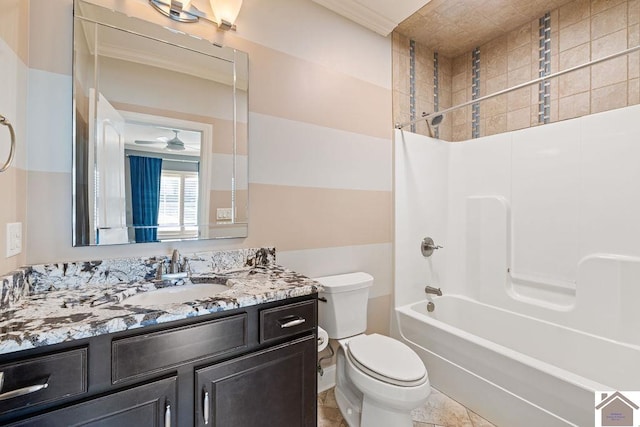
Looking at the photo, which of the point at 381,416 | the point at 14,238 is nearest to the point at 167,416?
the point at 14,238

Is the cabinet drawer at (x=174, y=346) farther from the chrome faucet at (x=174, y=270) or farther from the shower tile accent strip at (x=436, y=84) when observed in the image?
the shower tile accent strip at (x=436, y=84)

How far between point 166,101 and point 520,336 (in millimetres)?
2723

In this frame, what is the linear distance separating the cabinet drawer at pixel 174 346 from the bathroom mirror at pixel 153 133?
2.00ft

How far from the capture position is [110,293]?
110 centimetres

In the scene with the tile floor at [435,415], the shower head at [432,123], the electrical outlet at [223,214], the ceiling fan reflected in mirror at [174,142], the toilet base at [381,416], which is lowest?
the tile floor at [435,415]

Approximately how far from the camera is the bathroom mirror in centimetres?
124

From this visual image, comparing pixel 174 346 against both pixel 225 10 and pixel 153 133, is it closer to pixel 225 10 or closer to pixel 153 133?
pixel 153 133

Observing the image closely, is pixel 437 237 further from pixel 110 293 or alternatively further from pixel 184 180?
pixel 110 293

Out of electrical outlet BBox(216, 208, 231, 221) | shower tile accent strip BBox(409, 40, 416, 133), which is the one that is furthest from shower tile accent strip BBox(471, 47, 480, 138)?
electrical outlet BBox(216, 208, 231, 221)

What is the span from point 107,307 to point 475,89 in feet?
9.91

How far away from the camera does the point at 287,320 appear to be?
1155mm

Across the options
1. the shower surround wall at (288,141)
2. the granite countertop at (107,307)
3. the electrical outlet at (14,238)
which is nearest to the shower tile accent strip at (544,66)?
the shower surround wall at (288,141)

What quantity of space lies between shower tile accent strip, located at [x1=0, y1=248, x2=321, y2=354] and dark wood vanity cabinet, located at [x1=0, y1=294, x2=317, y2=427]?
0.04m

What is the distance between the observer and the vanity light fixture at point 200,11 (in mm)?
1389
